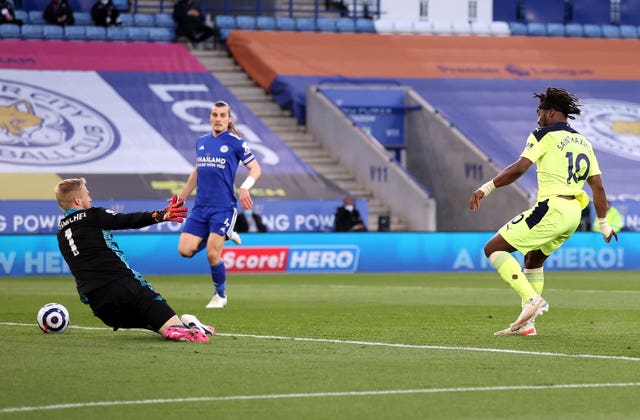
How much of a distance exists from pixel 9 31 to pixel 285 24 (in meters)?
7.73

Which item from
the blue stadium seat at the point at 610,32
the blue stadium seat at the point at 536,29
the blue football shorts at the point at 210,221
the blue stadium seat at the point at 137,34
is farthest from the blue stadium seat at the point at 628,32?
the blue football shorts at the point at 210,221

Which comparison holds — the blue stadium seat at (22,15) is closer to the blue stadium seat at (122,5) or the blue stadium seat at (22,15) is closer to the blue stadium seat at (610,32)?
the blue stadium seat at (122,5)

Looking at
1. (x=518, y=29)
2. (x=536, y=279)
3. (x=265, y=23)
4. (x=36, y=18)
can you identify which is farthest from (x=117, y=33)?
(x=536, y=279)

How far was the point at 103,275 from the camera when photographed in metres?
11.0

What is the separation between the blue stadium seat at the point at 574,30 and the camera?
139 ft

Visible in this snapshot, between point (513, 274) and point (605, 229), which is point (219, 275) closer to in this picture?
point (513, 274)

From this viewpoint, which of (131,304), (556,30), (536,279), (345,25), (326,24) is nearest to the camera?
(131,304)

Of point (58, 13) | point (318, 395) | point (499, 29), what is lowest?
point (499, 29)

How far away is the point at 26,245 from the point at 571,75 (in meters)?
19.3

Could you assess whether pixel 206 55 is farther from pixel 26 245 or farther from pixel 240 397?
pixel 240 397

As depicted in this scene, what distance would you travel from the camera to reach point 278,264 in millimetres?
27078

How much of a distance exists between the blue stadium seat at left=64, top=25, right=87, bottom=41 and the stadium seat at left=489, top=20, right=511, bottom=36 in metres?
12.2

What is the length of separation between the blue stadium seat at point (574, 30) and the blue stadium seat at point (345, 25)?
275 inches

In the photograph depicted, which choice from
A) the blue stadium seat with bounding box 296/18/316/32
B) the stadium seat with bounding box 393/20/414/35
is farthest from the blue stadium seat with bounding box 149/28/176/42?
the stadium seat with bounding box 393/20/414/35
